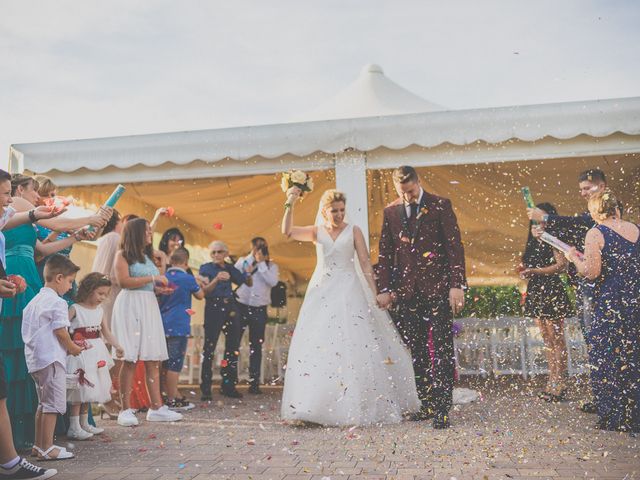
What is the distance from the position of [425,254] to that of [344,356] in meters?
1.00

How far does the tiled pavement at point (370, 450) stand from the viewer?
3.24 metres

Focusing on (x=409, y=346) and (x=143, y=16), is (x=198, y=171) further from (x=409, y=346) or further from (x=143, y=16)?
(x=409, y=346)

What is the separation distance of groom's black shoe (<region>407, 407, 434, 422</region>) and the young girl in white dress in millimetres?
2344

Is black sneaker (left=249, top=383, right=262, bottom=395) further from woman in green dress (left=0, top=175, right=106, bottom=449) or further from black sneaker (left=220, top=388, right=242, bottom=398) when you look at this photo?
woman in green dress (left=0, top=175, right=106, bottom=449)

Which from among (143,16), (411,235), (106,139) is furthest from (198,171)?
(411,235)

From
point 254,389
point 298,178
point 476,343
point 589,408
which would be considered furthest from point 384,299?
point 476,343

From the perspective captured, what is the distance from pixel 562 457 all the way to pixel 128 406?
3.62 metres

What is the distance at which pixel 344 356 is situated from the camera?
16.3 feet

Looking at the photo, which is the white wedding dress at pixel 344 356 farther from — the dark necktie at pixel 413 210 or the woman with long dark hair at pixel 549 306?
the woman with long dark hair at pixel 549 306

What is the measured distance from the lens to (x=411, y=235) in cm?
501

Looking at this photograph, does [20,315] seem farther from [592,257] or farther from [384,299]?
[592,257]

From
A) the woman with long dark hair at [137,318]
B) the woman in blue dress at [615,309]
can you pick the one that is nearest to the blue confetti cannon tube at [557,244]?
the woman in blue dress at [615,309]

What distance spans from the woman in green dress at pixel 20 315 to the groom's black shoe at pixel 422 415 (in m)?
2.76

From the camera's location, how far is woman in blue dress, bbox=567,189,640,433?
4.25m
